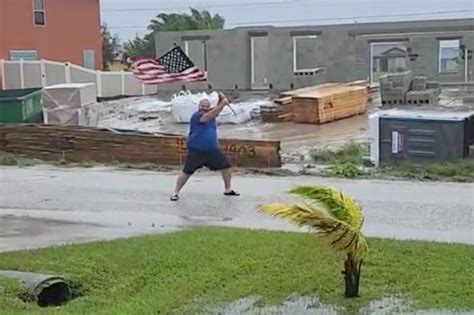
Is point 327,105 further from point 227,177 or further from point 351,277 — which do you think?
point 351,277

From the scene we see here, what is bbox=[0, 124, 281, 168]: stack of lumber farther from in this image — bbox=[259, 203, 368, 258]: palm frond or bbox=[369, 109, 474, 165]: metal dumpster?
bbox=[259, 203, 368, 258]: palm frond

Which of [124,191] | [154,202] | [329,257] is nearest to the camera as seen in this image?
[329,257]

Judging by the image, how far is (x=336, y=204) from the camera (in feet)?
22.1

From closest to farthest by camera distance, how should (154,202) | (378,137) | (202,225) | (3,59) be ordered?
1. (202,225)
2. (154,202)
3. (378,137)
4. (3,59)

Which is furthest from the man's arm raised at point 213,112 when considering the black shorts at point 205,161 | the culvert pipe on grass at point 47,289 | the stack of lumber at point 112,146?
the culvert pipe on grass at point 47,289

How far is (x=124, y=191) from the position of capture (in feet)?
46.5

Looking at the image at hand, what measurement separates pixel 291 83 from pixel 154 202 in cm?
2752

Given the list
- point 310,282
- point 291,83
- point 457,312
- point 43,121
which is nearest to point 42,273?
point 310,282

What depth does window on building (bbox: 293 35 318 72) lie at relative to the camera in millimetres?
40312

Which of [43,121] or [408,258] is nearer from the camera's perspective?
[408,258]

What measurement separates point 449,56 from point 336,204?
120 feet

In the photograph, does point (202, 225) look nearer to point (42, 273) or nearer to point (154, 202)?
point (154, 202)

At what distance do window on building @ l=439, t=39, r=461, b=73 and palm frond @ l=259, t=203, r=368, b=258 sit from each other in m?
33.4

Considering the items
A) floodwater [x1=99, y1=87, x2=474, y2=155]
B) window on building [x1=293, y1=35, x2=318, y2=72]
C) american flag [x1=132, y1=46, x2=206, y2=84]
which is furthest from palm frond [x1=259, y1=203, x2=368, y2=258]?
window on building [x1=293, y1=35, x2=318, y2=72]
